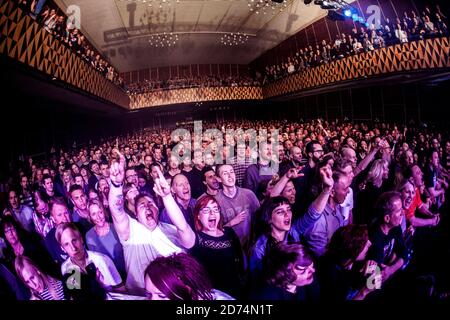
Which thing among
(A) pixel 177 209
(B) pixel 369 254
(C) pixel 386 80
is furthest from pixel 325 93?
(A) pixel 177 209

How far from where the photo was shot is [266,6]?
12.9 ft

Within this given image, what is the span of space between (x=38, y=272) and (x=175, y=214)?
1.49 m

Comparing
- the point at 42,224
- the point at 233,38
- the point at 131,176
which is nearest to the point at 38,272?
the point at 42,224

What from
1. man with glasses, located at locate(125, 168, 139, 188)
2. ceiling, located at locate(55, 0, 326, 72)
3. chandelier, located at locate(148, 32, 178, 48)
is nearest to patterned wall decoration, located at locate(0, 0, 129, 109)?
ceiling, located at locate(55, 0, 326, 72)

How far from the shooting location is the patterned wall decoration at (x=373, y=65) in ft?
16.4

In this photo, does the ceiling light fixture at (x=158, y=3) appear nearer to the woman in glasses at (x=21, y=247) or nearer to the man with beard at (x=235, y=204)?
the man with beard at (x=235, y=204)

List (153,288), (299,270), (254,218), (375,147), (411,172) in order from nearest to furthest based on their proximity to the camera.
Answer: (299,270)
(153,288)
(254,218)
(411,172)
(375,147)

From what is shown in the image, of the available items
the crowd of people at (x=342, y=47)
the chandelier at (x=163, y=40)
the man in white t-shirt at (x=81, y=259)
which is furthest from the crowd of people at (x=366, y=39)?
the man in white t-shirt at (x=81, y=259)

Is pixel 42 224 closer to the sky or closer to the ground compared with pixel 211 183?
closer to the ground

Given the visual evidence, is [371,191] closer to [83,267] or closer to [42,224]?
[83,267]

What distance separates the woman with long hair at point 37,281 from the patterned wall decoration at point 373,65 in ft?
12.7
